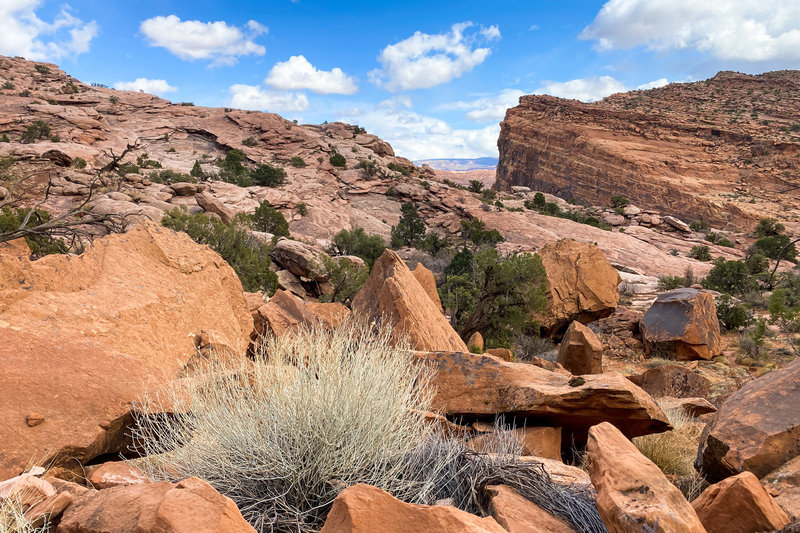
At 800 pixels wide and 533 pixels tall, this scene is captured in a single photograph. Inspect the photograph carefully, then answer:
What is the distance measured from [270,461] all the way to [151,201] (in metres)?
21.9

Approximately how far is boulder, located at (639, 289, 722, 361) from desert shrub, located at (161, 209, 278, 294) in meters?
12.0

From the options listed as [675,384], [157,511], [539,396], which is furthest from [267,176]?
[157,511]

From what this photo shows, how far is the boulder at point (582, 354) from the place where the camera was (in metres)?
10.1

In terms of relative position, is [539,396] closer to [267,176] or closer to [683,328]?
[683,328]

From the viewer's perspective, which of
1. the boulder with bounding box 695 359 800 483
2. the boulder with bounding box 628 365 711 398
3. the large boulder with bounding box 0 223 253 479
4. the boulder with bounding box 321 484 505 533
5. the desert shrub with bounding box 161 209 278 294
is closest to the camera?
the boulder with bounding box 321 484 505 533

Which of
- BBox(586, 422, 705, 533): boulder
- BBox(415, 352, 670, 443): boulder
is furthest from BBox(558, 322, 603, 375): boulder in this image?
BBox(586, 422, 705, 533): boulder

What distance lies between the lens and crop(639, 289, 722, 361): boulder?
12.8m

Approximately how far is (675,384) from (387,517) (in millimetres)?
8573

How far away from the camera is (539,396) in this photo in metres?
4.82

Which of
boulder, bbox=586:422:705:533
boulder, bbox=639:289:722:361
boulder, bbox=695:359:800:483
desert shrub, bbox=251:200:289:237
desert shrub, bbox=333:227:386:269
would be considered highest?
desert shrub, bbox=251:200:289:237

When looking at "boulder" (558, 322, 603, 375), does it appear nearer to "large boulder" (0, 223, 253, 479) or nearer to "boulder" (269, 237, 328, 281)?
"large boulder" (0, 223, 253, 479)

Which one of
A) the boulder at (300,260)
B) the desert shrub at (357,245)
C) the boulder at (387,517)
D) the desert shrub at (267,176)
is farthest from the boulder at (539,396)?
the desert shrub at (267,176)

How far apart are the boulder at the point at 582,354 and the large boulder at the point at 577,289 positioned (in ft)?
16.9

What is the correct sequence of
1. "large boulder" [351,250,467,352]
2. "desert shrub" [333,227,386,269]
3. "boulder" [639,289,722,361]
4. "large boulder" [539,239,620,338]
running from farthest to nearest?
"desert shrub" [333,227,386,269] < "large boulder" [539,239,620,338] < "boulder" [639,289,722,361] < "large boulder" [351,250,467,352]
